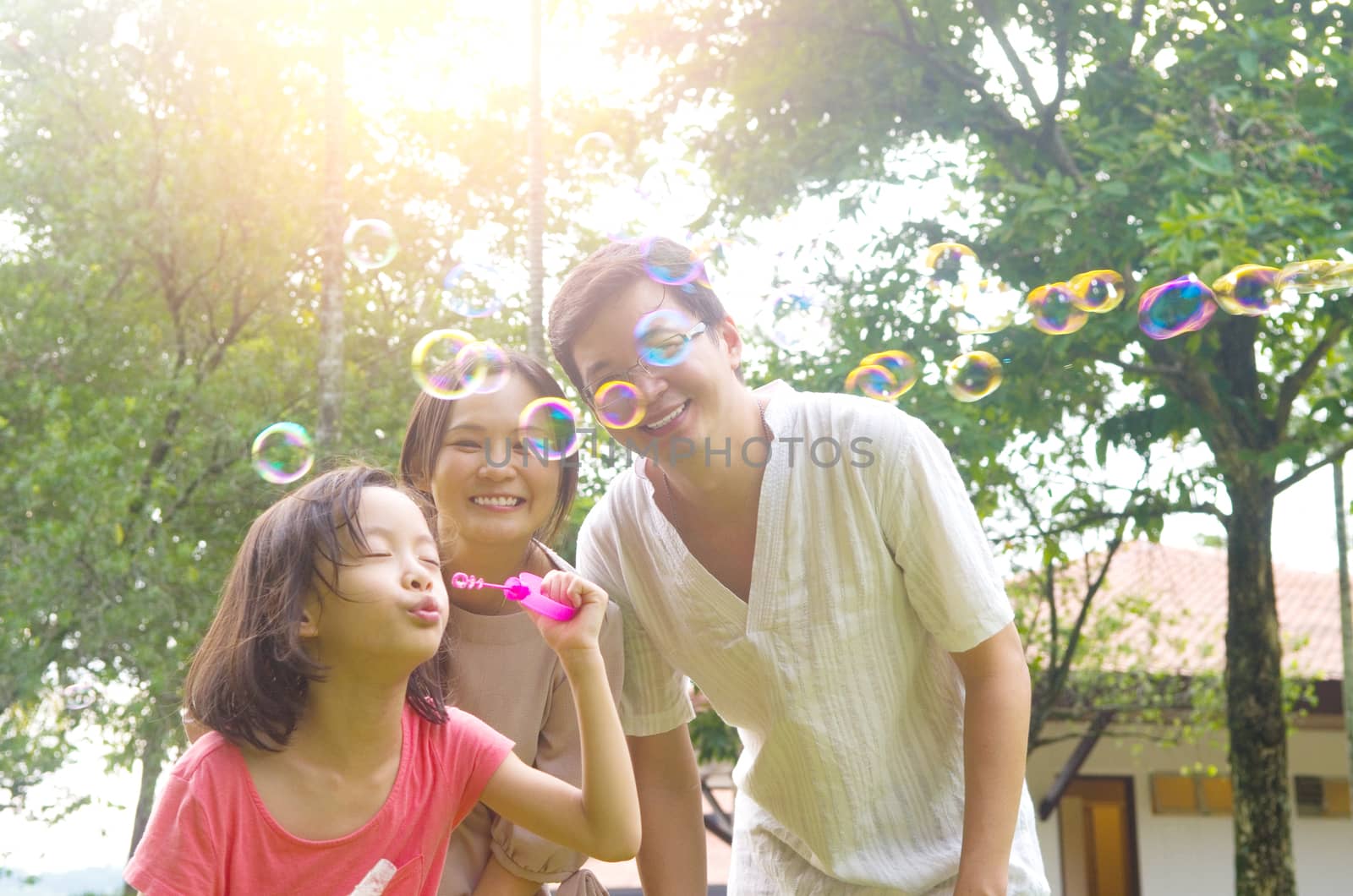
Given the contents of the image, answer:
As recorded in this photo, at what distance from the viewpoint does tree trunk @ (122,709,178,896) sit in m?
8.66

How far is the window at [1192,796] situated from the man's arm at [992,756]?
37.8 feet

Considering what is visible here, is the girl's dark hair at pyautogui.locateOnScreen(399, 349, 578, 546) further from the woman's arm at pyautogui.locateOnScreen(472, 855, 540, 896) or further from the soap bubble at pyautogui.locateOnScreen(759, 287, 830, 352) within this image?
the soap bubble at pyautogui.locateOnScreen(759, 287, 830, 352)

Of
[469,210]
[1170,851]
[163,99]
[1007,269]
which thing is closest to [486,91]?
[469,210]

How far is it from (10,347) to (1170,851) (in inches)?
434

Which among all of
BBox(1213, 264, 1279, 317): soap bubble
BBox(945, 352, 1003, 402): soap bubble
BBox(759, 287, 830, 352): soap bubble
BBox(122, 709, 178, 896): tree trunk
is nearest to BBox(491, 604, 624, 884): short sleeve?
BBox(759, 287, 830, 352): soap bubble

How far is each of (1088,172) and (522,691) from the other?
5878 millimetres

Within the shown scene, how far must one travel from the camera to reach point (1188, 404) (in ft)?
23.9

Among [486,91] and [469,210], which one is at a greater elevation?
[486,91]

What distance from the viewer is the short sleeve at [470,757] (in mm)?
1711

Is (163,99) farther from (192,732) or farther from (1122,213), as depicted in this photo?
(192,732)

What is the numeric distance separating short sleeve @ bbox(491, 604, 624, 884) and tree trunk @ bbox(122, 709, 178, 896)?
7.19 m

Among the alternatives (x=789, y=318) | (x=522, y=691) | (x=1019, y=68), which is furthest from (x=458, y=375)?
(x=1019, y=68)

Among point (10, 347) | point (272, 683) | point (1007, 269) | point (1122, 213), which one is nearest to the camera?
point (272, 683)

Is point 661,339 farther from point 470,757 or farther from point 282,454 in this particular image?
point 282,454
